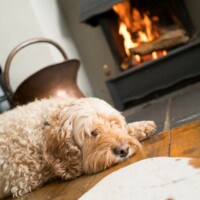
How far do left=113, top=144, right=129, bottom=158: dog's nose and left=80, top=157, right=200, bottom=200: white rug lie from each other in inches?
7.1

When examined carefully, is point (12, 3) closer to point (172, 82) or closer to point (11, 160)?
point (172, 82)

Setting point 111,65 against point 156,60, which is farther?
point 111,65

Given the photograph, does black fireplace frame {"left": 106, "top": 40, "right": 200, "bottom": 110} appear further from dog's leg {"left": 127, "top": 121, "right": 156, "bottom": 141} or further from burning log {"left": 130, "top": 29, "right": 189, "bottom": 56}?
dog's leg {"left": 127, "top": 121, "right": 156, "bottom": 141}

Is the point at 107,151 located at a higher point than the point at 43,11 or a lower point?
lower

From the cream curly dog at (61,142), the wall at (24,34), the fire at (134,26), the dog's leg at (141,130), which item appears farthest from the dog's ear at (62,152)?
the fire at (134,26)

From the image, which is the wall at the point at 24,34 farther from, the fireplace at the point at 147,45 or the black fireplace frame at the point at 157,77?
the black fireplace frame at the point at 157,77

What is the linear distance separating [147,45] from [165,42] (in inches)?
7.0

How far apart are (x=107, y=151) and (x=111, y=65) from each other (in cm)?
295

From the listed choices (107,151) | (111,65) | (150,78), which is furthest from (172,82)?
(107,151)

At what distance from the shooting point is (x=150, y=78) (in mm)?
3271

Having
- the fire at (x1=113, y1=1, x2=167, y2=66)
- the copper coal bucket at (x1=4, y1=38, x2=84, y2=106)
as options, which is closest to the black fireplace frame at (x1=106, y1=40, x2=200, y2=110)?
the fire at (x1=113, y1=1, x2=167, y2=66)

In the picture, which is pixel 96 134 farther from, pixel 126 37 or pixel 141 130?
pixel 126 37

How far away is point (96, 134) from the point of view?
5.29 ft

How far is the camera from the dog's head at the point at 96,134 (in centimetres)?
154
